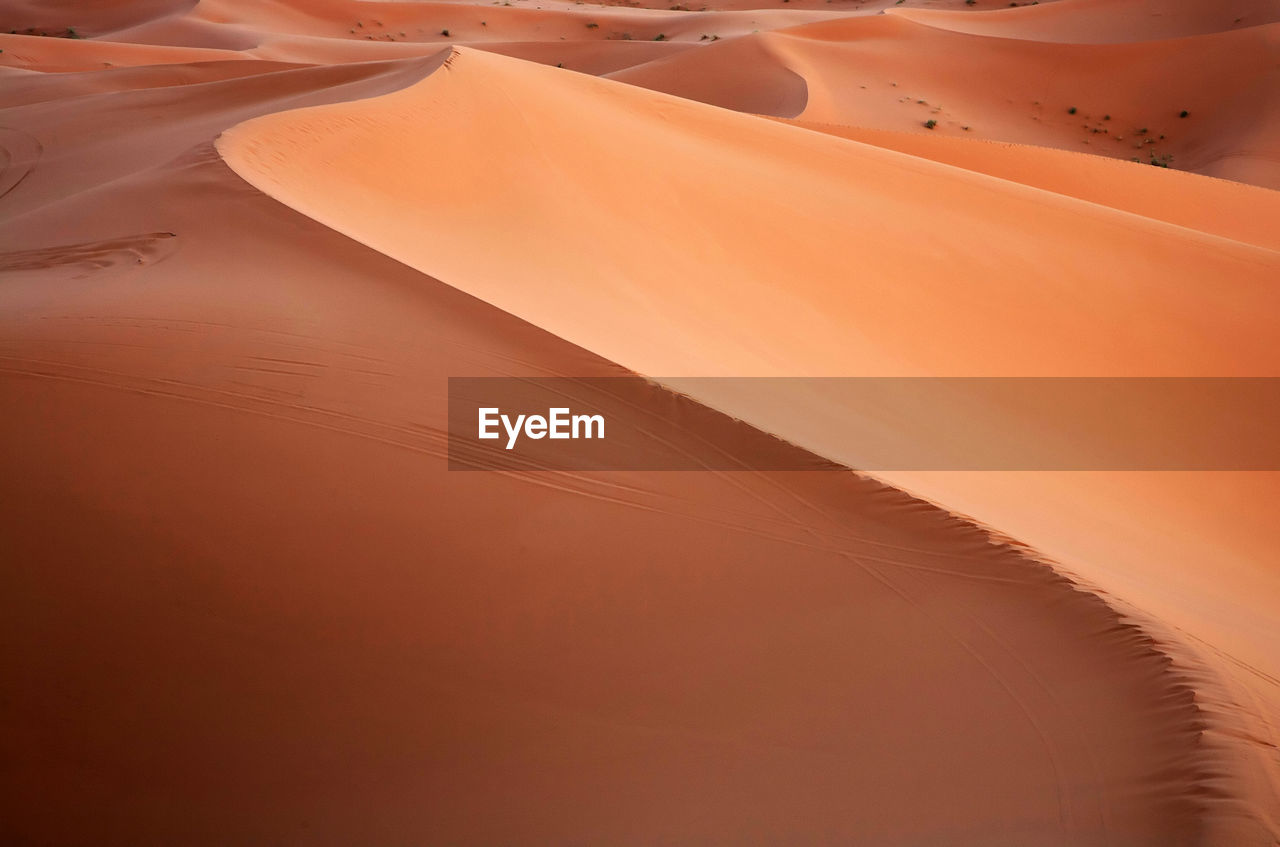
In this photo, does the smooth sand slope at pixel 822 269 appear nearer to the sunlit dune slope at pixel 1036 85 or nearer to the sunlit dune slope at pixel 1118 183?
the sunlit dune slope at pixel 1118 183

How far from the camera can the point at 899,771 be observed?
2.35 meters

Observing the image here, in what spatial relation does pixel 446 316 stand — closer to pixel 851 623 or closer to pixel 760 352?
pixel 760 352

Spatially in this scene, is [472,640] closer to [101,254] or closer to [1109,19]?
[101,254]

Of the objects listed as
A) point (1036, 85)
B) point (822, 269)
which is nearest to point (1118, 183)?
point (822, 269)

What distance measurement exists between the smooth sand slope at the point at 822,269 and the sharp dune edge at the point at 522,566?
38mm

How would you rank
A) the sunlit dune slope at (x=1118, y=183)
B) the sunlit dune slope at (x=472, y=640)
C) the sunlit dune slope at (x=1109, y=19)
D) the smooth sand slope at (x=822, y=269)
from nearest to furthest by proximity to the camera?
the sunlit dune slope at (x=472, y=640), the smooth sand slope at (x=822, y=269), the sunlit dune slope at (x=1118, y=183), the sunlit dune slope at (x=1109, y=19)

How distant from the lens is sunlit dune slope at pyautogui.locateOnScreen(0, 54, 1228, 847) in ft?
7.51

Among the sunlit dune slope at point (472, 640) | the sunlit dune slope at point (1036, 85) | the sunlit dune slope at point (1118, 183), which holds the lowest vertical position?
the sunlit dune slope at point (472, 640)

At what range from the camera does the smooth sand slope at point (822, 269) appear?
146 inches

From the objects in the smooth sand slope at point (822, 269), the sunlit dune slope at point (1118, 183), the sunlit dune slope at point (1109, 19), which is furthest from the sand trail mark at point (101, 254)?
the sunlit dune slope at point (1109, 19)

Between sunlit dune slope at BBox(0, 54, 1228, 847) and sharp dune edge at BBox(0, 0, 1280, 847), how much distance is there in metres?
0.01

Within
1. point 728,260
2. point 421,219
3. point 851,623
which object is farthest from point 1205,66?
point 851,623

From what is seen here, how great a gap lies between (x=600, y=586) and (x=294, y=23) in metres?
22.9

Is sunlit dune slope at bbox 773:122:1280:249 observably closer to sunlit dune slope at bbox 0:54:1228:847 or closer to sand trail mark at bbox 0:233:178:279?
sand trail mark at bbox 0:233:178:279
